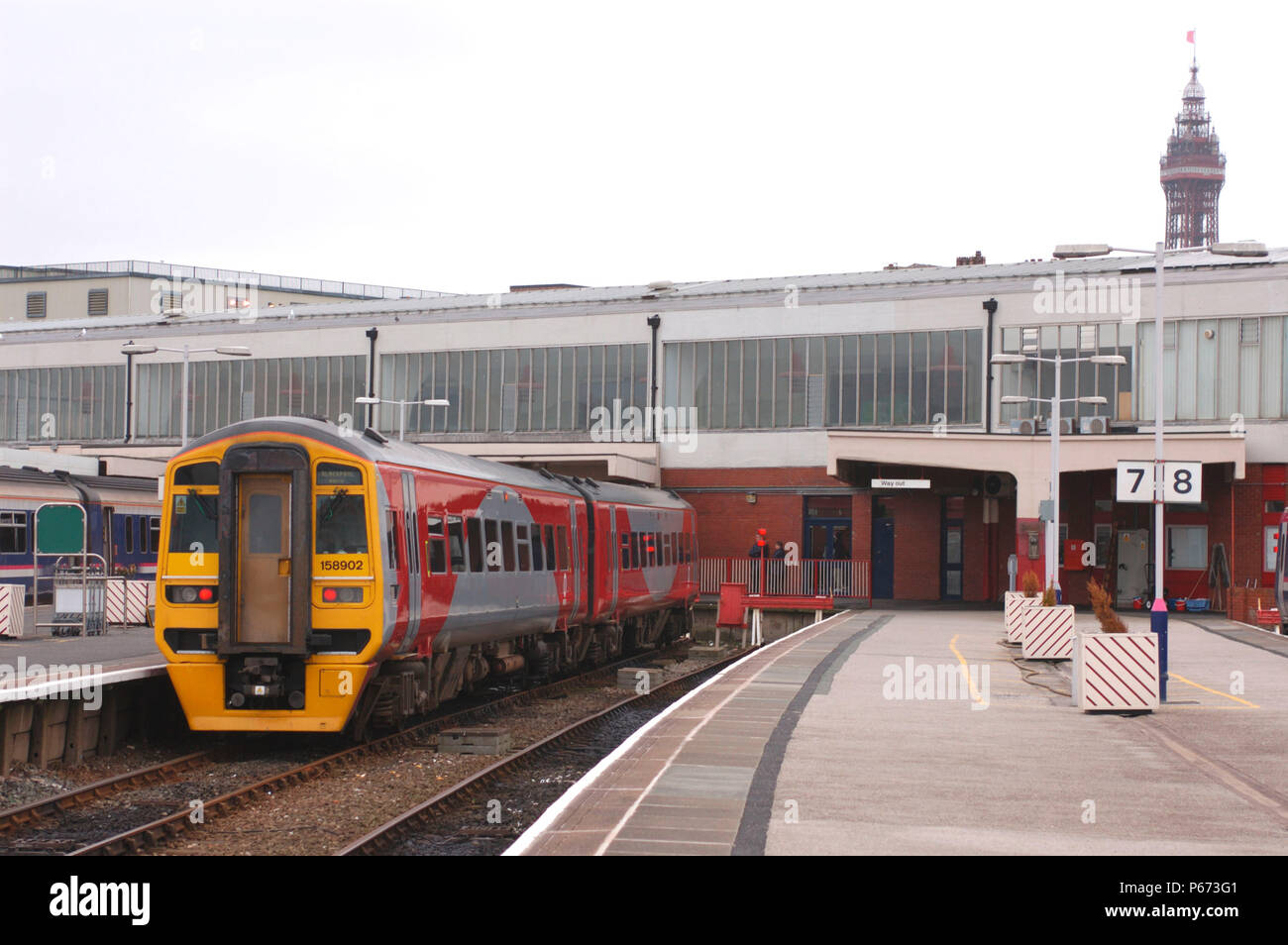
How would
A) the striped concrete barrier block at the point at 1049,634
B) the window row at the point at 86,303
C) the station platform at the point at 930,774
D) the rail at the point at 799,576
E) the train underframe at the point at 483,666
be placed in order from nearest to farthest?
1. the station platform at the point at 930,774
2. the train underframe at the point at 483,666
3. the striped concrete barrier block at the point at 1049,634
4. the rail at the point at 799,576
5. the window row at the point at 86,303

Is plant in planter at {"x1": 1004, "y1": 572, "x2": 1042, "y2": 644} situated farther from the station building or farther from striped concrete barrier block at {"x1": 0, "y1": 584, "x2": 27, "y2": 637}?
striped concrete barrier block at {"x1": 0, "y1": 584, "x2": 27, "y2": 637}

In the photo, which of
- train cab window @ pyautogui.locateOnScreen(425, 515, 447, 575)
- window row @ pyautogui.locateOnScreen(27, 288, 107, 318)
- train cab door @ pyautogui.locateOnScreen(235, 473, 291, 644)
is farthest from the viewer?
window row @ pyautogui.locateOnScreen(27, 288, 107, 318)

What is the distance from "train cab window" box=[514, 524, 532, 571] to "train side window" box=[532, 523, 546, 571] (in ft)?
0.80

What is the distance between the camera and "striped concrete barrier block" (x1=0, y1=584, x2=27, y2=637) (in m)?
26.4

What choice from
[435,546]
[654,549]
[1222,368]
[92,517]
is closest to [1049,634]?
[654,549]

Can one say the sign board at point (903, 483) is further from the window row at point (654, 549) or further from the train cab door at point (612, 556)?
the train cab door at point (612, 556)

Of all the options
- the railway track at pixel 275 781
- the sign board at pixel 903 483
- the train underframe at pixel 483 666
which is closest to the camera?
the railway track at pixel 275 781

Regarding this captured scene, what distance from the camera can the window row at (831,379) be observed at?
4634cm

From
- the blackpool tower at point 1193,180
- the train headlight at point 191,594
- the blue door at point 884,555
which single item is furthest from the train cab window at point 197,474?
the blackpool tower at point 1193,180

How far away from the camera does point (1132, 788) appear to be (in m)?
12.1

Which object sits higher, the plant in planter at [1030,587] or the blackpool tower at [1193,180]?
the blackpool tower at [1193,180]

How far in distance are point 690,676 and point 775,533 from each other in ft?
71.5

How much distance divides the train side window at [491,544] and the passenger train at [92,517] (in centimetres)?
1297

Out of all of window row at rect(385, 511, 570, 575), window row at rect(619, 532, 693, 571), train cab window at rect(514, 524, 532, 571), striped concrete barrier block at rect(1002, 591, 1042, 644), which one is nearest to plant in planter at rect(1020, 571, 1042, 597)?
striped concrete barrier block at rect(1002, 591, 1042, 644)
